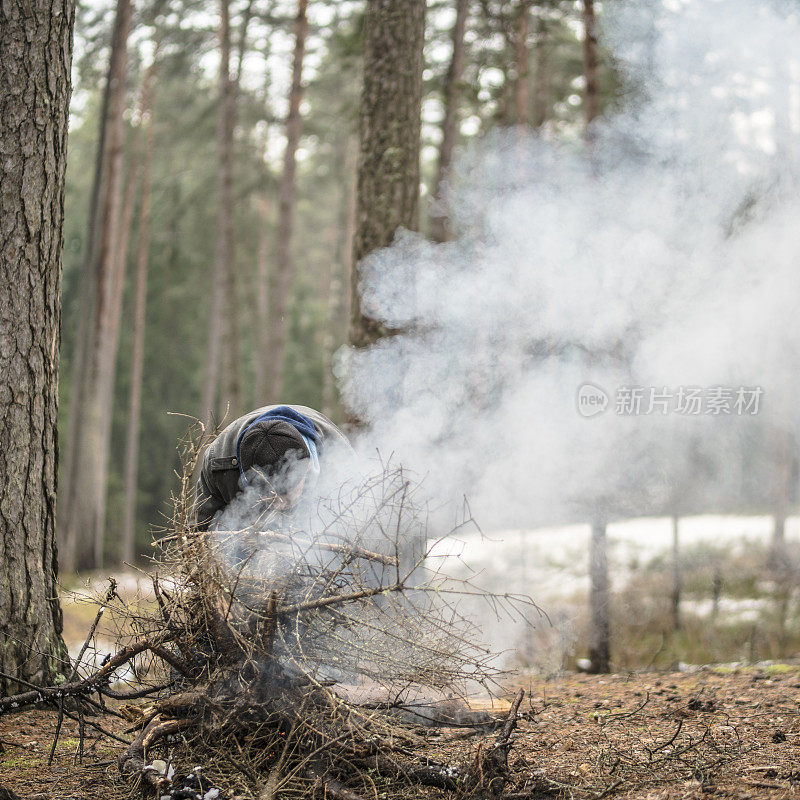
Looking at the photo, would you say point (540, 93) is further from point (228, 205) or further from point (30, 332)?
point (30, 332)

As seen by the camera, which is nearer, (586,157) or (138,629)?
(138,629)

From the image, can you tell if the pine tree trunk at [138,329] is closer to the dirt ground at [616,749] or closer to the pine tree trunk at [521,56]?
the pine tree trunk at [521,56]

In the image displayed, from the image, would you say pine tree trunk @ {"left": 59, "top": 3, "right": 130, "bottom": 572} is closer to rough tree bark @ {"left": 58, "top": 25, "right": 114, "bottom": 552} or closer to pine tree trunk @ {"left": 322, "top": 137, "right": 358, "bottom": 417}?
rough tree bark @ {"left": 58, "top": 25, "right": 114, "bottom": 552}

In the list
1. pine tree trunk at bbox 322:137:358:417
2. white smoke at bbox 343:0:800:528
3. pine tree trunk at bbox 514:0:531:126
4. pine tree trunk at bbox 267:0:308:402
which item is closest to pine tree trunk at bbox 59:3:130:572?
pine tree trunk at bbox 267:0:308:402

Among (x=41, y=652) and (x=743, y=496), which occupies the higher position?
(x=41, y=652)

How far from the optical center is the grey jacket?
403 cm

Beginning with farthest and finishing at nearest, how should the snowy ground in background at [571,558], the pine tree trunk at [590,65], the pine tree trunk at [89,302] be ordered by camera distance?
1. the pine tree trunk at [89,302]
2. the snowy ground in background at [571,558]
3. the pine tree trunk at [590,65]

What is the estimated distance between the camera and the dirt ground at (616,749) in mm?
3100

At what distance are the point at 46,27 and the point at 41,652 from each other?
342 centimetres

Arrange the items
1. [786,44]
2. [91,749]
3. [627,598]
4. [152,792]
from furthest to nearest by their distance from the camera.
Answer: [627,598] < [786,44] < [91,749] < [152,792]

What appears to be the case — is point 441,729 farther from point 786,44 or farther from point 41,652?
point 786,44

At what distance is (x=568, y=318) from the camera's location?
7.27 m

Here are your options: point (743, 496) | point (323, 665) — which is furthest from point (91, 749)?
point (743, 496)

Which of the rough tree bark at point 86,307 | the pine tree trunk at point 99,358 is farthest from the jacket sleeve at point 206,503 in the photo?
the rough tree bark at point 86,307
